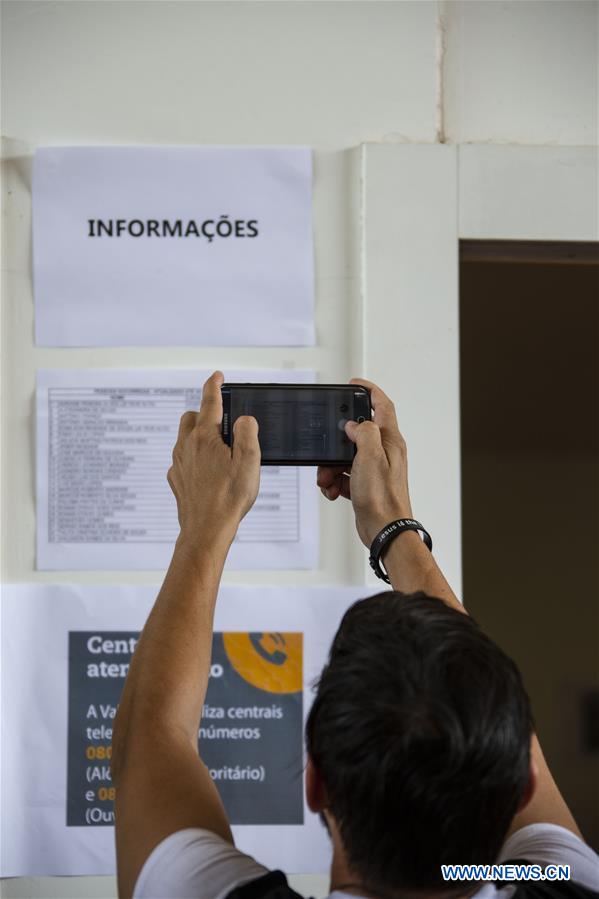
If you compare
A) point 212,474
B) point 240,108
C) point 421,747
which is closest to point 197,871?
point 421,747

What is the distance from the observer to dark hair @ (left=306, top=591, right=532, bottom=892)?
44 cm

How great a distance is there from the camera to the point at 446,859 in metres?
0.46

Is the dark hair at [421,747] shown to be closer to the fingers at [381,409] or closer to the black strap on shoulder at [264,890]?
the black strap on shoulder at [264,890]

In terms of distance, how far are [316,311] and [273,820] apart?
50 cm

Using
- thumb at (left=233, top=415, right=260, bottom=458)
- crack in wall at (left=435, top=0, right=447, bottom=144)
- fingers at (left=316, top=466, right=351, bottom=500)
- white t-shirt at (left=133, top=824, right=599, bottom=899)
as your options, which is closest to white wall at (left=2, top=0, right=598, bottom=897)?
crack in wall at (left=435, top=0, right=447, bottom=144)

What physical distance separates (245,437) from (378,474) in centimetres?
11

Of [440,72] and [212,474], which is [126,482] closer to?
[212,474]

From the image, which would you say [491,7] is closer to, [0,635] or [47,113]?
[47,113]

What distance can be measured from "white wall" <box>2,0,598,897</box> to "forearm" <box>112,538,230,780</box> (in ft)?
1.14

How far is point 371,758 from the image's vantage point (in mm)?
447

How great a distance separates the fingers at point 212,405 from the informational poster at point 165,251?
0.84 ft

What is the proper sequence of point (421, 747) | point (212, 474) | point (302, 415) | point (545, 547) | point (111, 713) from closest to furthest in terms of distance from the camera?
1. point (421, 747)
2. point (212, 474)
3. point (302, 415)
4. point (111, 713)
5. point (545, 547)

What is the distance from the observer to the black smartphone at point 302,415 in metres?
0.70

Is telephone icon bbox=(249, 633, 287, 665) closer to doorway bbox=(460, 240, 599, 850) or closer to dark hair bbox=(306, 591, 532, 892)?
dark hair bbox=(306, 591, 532, 892)
